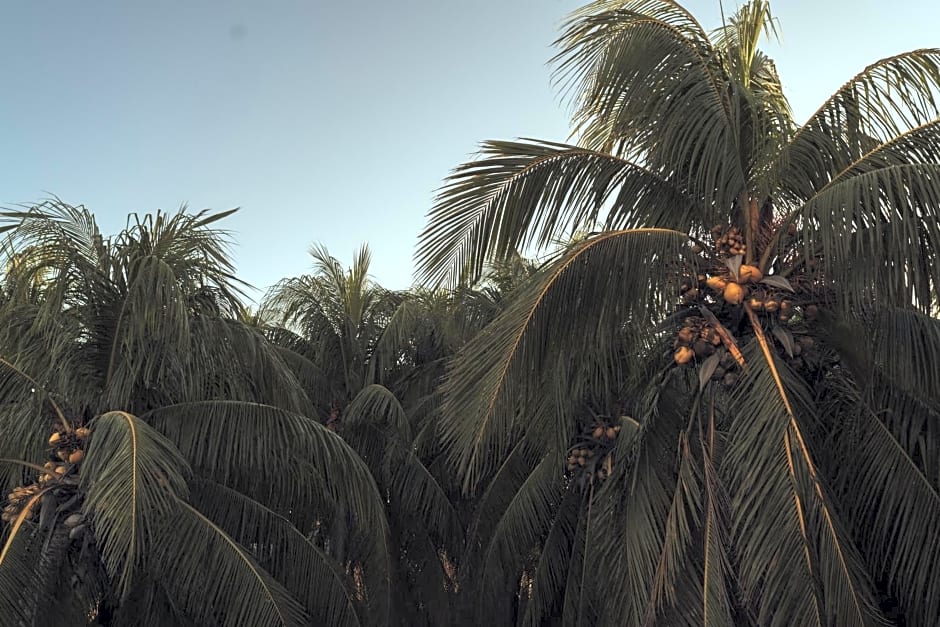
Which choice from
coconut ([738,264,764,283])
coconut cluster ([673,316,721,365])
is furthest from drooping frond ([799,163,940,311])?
coconut cluster ([673,316,721,365])

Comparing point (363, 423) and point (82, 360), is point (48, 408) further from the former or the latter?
point (363, 423)

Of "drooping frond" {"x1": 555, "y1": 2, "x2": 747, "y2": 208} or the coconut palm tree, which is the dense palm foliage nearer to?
"drooping frond" {"x1": 555, "y1": 2, "x2": 747, "y2": 208}

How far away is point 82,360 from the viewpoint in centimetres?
801

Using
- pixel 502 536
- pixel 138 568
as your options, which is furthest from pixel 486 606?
pixel 138 568

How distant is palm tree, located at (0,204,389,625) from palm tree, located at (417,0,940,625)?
92.4 inches

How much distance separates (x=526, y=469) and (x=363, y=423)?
2550mm

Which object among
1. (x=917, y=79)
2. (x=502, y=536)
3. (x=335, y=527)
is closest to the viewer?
(x=917, y=79)

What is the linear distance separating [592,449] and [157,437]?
238 inches

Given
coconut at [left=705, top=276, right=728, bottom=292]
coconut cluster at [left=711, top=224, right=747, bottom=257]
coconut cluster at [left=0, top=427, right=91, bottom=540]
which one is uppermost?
coconut cluster at [left=711, top=224, right=747, bottom=257]

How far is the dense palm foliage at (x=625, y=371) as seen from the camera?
5.93 m

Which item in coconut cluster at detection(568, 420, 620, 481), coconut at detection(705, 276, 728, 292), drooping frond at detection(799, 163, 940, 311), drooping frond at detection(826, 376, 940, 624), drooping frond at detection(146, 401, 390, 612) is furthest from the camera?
coconut cluster at detection(568, 420, 620, 481)

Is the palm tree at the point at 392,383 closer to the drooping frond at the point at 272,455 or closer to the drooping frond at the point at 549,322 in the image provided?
the drooping frond at the point at 272,455

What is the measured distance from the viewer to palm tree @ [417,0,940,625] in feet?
18.9

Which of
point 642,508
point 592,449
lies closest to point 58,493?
point 642,508
